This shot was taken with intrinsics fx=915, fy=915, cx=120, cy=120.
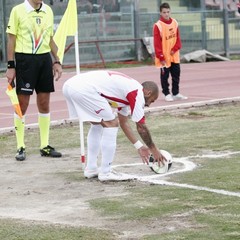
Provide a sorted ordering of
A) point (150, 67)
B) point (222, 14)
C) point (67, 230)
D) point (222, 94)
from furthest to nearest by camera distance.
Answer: point (222, 14) → point (150, 67) → point (222, 94) → point (67, 230)

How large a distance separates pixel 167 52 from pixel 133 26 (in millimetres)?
13596

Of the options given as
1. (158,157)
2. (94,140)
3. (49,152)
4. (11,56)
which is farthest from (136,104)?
(11,56)

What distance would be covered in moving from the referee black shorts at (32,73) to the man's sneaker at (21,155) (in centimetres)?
74

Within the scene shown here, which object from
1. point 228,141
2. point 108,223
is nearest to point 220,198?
point 108,223

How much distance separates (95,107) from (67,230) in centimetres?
253

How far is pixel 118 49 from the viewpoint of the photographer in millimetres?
31656

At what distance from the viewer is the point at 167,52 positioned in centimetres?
1864

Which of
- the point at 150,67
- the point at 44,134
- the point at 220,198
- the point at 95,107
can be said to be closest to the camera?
the point at 220,198

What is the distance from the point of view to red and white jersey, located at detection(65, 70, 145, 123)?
31.0 ft

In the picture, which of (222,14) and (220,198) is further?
(222,14)

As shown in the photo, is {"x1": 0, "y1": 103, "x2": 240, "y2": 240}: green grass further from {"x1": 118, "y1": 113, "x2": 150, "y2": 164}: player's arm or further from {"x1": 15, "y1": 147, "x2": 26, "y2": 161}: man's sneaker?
{"x1": 15, "y1": 147, "x2": 26, "y2": 161}: man's sneaker

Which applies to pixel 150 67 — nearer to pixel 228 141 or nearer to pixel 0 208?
pixel 228 141

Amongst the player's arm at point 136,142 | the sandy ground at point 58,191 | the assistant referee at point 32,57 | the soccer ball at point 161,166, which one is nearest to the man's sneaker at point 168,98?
the sandy ground at point 58,191

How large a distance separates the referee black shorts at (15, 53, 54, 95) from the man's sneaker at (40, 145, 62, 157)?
74cm
